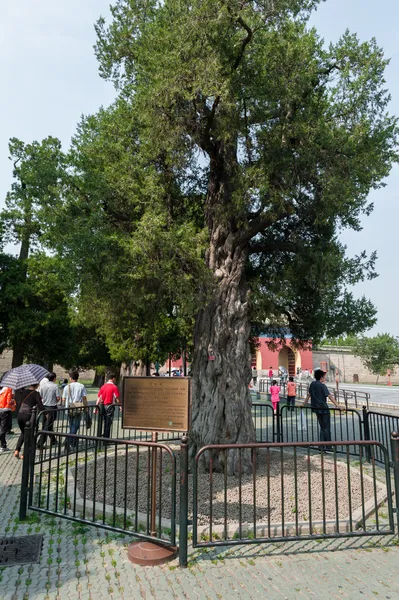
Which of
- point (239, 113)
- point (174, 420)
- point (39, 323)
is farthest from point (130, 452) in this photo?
point (39, 323)

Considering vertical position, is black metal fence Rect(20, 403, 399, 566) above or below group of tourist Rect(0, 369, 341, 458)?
below

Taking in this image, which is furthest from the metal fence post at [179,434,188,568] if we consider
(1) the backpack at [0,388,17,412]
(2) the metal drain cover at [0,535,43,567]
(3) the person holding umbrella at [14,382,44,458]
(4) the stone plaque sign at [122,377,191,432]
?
(1) the backpack at [0,388,17,412]

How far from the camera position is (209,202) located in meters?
9.28

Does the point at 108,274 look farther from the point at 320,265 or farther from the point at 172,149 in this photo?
the point at 320,265

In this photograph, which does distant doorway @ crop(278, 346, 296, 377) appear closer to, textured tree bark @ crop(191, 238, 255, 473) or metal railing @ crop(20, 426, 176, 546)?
textured tree bark @ crop(191, 238, 255, 473)

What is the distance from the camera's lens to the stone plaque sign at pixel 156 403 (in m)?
4.77

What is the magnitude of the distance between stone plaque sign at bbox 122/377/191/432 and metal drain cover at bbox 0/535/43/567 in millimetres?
1528

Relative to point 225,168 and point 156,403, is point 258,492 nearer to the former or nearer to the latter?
point 156,403

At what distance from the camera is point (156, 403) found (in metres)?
4.93

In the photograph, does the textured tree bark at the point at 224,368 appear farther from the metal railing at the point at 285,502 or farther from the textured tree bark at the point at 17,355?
the textured tree bark at the point at 17,355

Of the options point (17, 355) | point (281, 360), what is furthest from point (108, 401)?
point (281, 360)

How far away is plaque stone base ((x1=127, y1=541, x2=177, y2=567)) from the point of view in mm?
4250

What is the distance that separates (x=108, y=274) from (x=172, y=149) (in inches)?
108

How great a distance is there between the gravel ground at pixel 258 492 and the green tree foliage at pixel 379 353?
64067 mm
